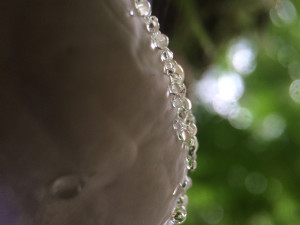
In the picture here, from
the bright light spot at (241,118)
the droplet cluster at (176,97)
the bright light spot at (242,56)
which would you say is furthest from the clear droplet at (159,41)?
the bright light spot at (241,118)

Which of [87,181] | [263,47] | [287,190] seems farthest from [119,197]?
[287,190]

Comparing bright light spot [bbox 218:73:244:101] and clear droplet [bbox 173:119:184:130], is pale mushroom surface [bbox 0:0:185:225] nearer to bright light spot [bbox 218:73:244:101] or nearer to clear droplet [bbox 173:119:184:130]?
clear droplet [bbox 173:119:184:130]

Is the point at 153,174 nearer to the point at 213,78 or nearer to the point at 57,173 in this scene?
the point at 57,173

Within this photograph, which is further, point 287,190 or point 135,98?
point 287,190

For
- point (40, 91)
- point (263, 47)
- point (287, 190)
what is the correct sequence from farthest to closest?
point (287, 190), point (263, 47), point (40, 91)

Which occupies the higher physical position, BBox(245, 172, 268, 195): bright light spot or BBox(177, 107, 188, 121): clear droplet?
BBox(245, 172, 268, 195): bright light spot

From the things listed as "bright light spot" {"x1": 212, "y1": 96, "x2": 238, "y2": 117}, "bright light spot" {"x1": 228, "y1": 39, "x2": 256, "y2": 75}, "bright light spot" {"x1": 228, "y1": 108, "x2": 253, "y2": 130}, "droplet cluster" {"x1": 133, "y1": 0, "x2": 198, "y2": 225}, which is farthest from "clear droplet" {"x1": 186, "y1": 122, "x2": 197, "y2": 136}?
"bright light spot" {"x1": 228, "y1": 108, "x2": 253, "y2": 130}

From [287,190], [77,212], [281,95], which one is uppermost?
[281,95]

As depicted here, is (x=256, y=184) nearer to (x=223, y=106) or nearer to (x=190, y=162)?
(x=223, y=106)
